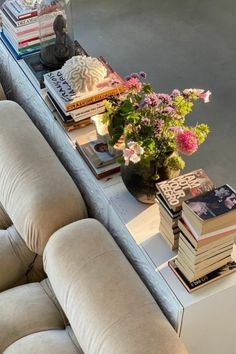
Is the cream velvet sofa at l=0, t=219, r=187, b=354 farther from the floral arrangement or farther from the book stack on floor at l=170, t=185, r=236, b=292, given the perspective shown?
the floral arrangement

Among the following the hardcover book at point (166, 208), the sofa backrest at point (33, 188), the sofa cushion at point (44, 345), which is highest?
the hardcover book at point (166, 208)

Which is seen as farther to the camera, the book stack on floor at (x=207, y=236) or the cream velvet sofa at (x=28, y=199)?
the cream velvet sofa at (x=28, y=199)

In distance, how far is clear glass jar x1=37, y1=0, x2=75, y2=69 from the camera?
89.4 inches

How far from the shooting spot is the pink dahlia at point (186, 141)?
1.62 metres

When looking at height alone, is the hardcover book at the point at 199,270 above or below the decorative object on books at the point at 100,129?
below

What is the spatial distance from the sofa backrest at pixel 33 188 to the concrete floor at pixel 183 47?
1.08m

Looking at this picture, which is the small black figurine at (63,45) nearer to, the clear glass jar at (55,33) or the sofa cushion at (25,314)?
the clear glass jar at (55,33)

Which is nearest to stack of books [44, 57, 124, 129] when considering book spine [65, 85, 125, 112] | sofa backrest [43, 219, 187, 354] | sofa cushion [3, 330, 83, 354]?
book spine [65, 85, 125, 112]

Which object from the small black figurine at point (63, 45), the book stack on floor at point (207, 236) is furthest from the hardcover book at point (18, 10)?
the book stack on floor at point (207, 236)

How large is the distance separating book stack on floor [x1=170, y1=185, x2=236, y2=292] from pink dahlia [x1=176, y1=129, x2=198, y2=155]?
5.6 inches

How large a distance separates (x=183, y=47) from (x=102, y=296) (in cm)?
242

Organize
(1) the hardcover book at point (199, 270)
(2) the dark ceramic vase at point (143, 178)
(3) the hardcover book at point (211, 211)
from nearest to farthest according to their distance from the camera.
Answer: (3) the hardcover book at point (211, 211) → (1) the hardcover book at point (199, 270) → (2) the dark ceramic vase at point (143, 178)

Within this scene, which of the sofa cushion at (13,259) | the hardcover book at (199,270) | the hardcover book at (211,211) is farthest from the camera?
the sofa cushion at (13,259)

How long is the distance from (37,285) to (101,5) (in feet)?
8.71
